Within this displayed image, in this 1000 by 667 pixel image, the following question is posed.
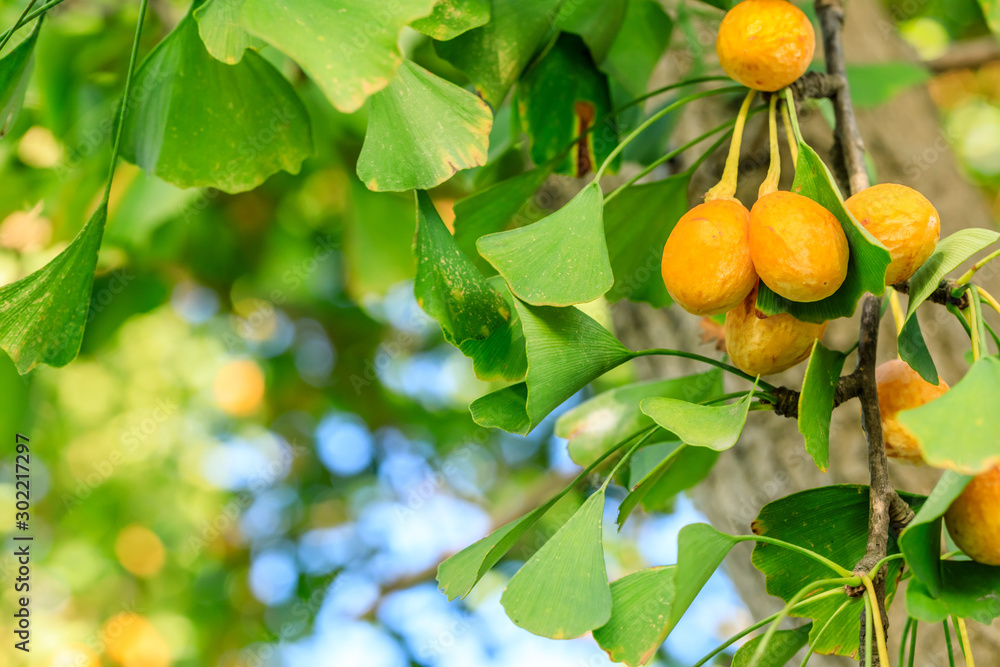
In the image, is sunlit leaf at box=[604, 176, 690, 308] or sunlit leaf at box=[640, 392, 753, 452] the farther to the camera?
sunlit leaf at box=[604, 176, 690, 308]

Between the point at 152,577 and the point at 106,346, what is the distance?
0.94 m

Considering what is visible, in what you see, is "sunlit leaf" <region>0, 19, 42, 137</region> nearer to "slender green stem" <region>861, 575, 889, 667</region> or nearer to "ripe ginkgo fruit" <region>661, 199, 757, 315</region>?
"ripe ginkgo fruit" <region>661, 199, 757, 315</region>

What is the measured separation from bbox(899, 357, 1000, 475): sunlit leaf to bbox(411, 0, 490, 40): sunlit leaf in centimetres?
31

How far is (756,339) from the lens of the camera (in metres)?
0.38

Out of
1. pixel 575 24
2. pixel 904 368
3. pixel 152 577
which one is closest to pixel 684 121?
pixel 575 24

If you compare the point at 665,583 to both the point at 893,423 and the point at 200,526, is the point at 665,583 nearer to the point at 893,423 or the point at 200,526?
the point at 893,423

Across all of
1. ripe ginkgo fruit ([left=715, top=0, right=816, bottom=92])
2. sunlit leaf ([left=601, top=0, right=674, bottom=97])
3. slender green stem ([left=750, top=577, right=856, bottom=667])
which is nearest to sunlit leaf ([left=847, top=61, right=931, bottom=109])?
sunlit leaf ([left=601, top=0, right=674, bottom=97])

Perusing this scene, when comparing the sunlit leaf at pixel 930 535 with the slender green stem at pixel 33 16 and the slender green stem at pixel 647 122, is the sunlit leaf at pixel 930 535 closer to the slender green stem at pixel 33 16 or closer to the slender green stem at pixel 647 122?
the slender green stem at pixel 647 122

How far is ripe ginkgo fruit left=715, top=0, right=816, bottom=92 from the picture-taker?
42cm

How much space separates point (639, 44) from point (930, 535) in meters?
0.46

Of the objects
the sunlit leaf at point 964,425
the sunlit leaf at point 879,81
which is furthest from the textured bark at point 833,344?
the sunlit leaf at point 964,425

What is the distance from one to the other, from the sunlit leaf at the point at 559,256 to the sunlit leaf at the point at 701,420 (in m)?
0.06

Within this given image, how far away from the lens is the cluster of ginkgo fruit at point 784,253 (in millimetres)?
335

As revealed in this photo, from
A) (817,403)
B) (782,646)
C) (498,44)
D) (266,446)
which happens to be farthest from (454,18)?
(266,446)
